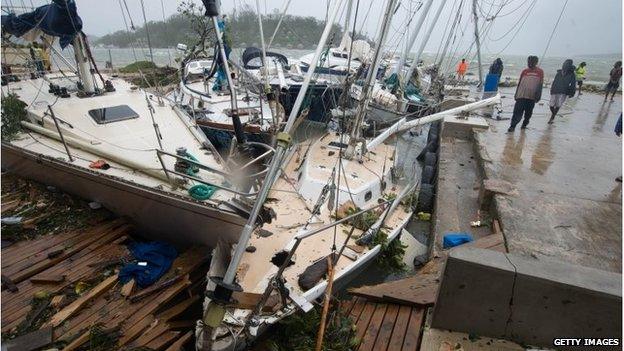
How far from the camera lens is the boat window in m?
6.49

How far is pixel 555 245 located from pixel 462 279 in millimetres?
2757

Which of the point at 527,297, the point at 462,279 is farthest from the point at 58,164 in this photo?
the point at 527,297

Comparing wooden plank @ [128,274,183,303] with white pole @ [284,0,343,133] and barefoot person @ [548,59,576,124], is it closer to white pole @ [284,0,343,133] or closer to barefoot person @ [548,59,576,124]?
white pole @ [284,0,343,133]

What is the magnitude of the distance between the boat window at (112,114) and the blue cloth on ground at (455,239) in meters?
6.45

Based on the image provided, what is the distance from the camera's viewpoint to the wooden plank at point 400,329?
3552 mm

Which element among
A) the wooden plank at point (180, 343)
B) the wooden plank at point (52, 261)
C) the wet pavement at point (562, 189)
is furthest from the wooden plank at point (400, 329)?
the wooden plank at point (52, 261)

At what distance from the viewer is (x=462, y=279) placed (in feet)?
10.0

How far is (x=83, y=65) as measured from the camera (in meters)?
7.05

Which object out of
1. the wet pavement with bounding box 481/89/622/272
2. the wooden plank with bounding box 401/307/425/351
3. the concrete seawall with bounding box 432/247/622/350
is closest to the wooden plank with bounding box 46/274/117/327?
the wooden plank with bounding box 401/307/425/351

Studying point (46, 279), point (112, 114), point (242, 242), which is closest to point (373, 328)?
point (242, 242)

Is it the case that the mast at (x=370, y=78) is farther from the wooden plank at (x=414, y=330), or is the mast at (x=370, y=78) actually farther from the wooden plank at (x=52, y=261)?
the wooden plank at (x=52, y=261)

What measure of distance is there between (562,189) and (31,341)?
854 cm

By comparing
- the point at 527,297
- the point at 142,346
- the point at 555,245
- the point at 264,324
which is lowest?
the point at 142,346

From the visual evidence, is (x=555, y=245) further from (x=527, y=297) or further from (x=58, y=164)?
(x=58, y=164)
